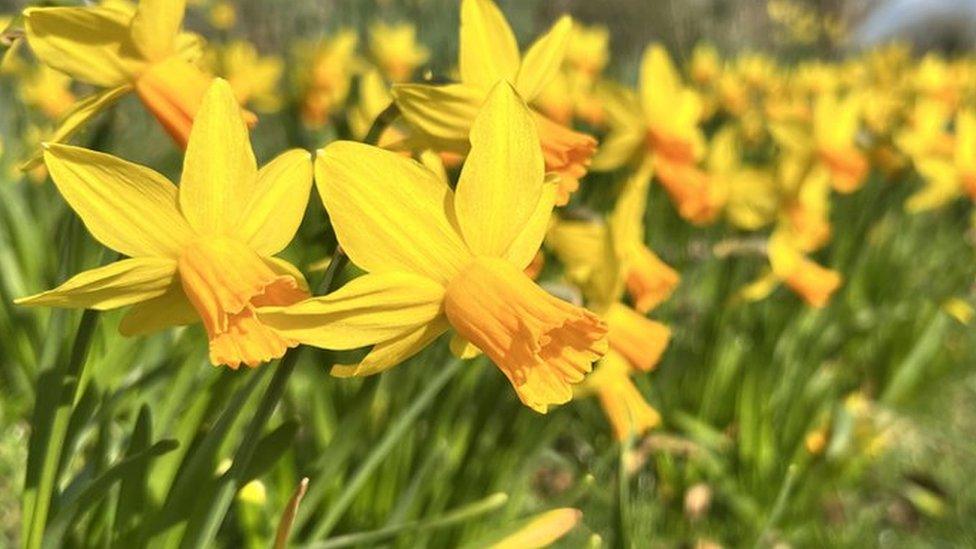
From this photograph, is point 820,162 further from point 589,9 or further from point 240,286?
point 589,9

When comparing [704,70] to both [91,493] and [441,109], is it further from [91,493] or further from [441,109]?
[91,493]

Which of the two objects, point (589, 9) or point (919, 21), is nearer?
point (589, 9)

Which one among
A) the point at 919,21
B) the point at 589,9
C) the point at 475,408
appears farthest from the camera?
the point at 919,21

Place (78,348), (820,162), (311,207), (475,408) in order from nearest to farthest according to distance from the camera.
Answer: (78,348), (475,408), (311,207), (820,162)

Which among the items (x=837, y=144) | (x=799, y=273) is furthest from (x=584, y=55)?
(x=799, y=273)

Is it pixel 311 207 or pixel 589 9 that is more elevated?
pixel 311 207

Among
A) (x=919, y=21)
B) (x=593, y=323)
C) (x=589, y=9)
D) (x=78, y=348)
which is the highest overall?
(x=593, y=323)

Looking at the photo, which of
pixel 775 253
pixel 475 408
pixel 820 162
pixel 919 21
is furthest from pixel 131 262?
pixel 919 21
